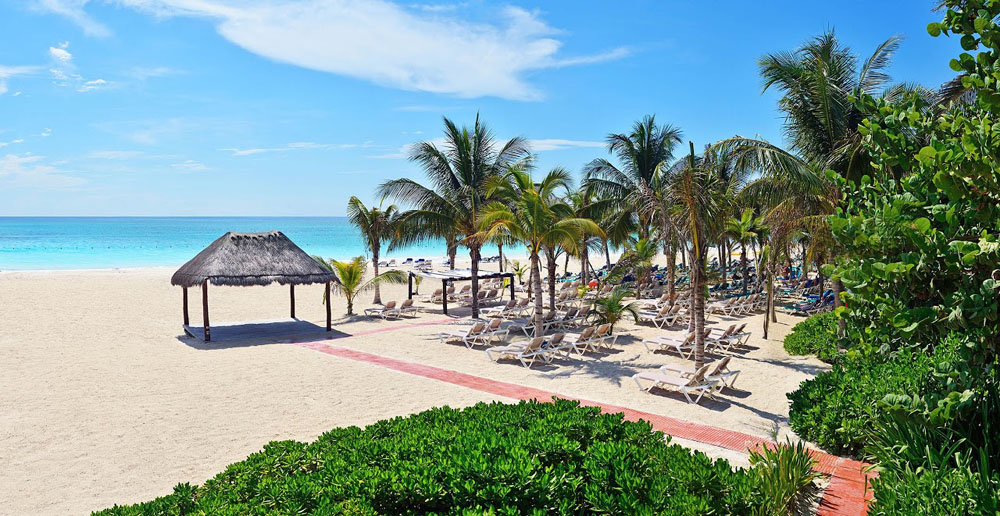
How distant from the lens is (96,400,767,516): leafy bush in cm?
414

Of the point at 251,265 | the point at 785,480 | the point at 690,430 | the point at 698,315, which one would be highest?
the point at 251,265

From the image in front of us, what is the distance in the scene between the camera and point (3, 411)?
369 inches

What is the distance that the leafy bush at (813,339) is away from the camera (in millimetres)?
12438

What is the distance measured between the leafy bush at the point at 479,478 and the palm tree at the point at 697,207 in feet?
17.8

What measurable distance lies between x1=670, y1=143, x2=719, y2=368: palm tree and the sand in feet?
5.64

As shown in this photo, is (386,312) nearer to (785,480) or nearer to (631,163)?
(631,163)

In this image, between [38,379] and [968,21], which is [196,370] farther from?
[968,21]

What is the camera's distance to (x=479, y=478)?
425 centimetres

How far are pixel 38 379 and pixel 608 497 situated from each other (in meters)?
12.2

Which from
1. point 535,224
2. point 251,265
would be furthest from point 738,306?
point 251,265

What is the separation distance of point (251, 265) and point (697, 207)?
12401mm

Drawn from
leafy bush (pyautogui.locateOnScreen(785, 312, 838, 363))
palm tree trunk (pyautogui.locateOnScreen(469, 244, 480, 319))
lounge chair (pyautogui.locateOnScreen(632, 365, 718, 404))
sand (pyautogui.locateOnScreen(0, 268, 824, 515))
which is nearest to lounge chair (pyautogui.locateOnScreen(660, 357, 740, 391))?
lounge chair (pyautogui.locateOnScreen(632, 365, 718, 404))

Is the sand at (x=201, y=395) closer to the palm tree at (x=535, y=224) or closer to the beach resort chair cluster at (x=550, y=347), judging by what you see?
the beach resort chair cluster at (x=550, y=347)

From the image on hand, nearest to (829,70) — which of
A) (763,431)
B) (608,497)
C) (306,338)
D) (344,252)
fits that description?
(763,431)
